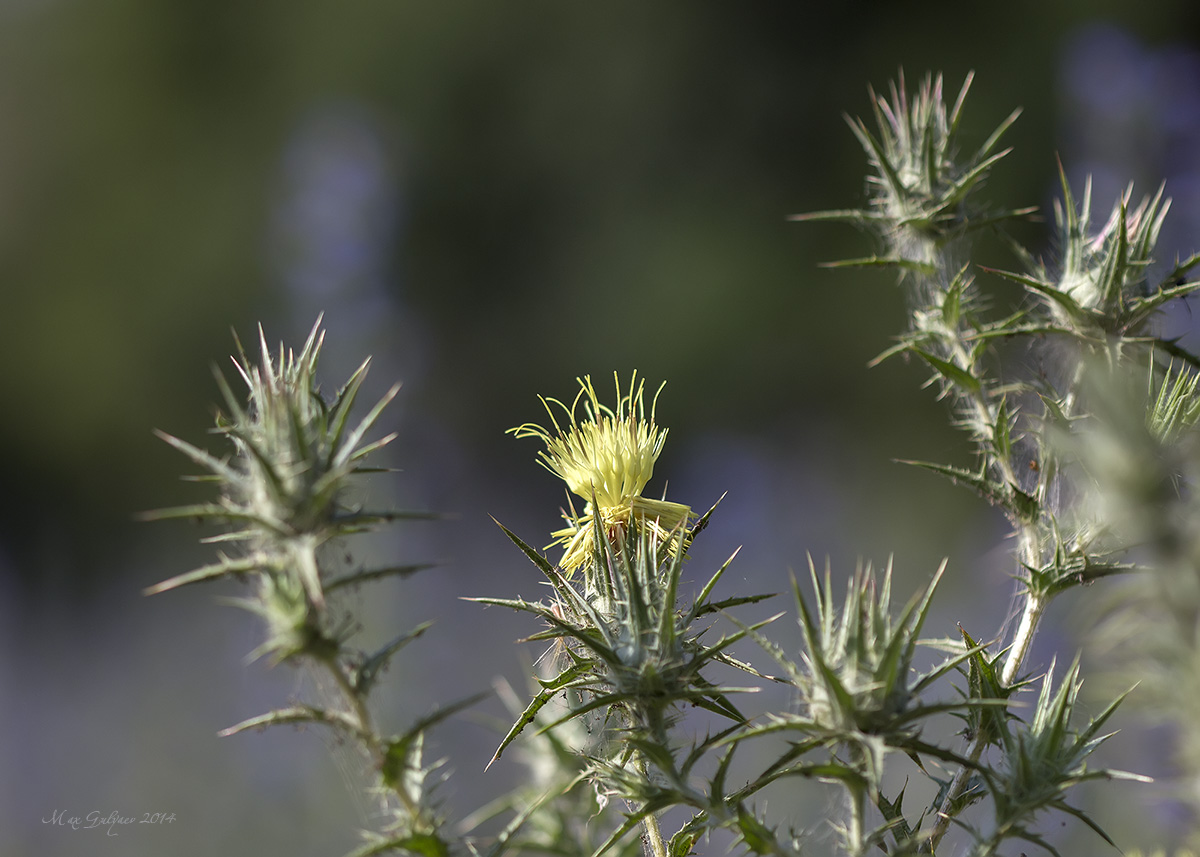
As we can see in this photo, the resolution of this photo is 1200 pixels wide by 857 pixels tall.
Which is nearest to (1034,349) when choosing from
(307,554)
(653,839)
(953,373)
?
(953,373)

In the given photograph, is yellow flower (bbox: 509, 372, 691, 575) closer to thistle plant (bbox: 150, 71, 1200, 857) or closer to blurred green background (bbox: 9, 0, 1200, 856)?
thistle plant (bbox: 150, 71, 1200, 857)

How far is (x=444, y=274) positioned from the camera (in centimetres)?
968

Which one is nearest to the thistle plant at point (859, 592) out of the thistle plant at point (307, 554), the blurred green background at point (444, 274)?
the thistle plant at point (307, 554)

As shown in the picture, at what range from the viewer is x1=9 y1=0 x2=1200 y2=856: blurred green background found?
362 inches

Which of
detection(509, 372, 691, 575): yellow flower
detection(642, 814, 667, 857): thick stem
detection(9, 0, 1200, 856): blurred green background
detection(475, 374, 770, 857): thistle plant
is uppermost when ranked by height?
detection(9, 0, 1200, 856): blurred green background

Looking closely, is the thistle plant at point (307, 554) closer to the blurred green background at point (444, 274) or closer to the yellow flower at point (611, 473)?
the yellow flower at point (611, 473)

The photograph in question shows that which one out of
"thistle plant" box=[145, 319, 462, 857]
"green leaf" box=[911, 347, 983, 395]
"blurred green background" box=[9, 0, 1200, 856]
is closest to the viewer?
"thistle plant" box=[145, 319, 462, 857]

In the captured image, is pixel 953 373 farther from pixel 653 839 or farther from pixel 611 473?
pixel 653 839

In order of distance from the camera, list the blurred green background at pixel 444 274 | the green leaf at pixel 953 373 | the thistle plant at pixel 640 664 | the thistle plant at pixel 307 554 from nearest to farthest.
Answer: the thistle plant at pixel 307 554 < the thistle plant at pixel 640 664 < the green leaf at pixel 953 373 < the blurred green background at pixel 444 274

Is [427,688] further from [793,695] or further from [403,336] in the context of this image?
[793,695]

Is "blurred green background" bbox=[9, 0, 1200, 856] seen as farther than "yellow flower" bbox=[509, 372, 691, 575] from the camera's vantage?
Yes

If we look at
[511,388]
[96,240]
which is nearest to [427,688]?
[511,388]

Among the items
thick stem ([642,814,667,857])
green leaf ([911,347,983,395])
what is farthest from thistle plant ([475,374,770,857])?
green leaf ([911,347,983,395])

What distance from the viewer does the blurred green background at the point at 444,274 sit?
9.19m
